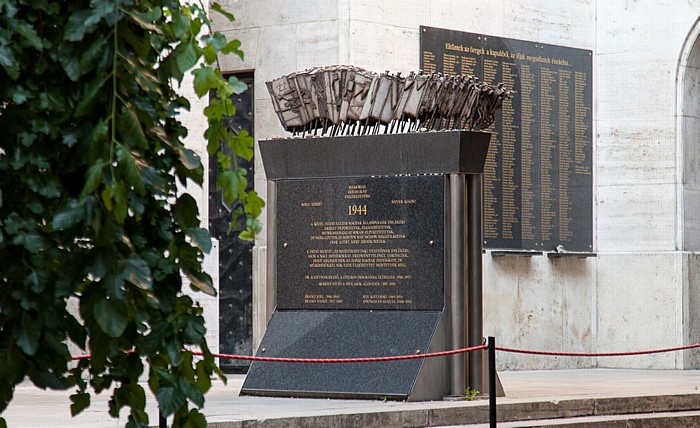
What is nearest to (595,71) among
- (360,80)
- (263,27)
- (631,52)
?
(631,52)

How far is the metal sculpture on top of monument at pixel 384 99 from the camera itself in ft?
34.7

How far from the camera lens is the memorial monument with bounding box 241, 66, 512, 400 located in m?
10.2

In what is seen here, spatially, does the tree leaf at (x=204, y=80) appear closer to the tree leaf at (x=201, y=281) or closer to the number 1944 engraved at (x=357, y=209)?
the tree leaf at (x=201, y=281)

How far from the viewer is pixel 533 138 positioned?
50.0 feet

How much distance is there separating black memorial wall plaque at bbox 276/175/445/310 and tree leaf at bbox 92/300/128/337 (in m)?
7.90

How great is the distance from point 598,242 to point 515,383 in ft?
12.5

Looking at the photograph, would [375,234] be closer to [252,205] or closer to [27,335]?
[252,205]

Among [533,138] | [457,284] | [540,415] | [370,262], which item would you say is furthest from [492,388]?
[533,138]

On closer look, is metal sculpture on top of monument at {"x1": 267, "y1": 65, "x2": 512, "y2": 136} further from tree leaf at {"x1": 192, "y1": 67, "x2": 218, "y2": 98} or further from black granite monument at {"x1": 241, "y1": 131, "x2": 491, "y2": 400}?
tree leaf at {"x1": 192, "y1": 67, "x2": 218, "y2": 98}

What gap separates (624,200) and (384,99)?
19.4 ft

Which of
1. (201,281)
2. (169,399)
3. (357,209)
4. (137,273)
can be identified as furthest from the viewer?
(357,209)

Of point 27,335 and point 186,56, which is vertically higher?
point 186,56

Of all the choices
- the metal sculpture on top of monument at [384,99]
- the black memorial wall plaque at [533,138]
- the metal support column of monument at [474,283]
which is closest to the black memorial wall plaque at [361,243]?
the metal support column of monument at [474,283]

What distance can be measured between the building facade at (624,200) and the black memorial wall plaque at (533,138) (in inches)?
7.0
